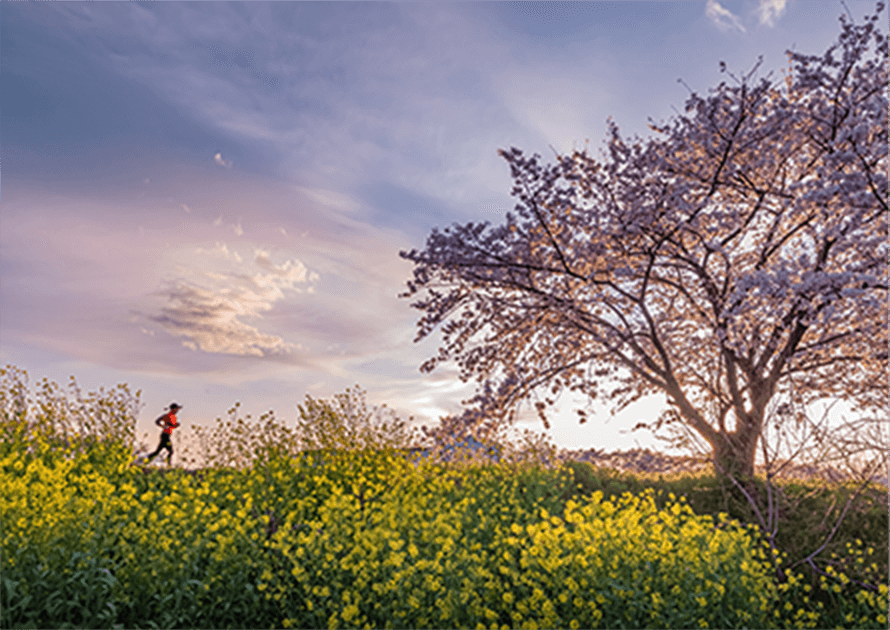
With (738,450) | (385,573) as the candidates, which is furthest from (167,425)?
(738,450)

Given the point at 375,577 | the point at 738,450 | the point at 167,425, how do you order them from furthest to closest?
the point at 167,425, the point at 738,450, the point at 375,577

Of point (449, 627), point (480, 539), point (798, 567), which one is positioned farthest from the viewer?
point (798, 567)

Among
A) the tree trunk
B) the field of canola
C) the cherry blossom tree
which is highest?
the cherry blossom tree

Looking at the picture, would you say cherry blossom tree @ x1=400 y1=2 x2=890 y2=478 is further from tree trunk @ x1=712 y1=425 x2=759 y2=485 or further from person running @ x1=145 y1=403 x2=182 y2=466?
person running @ x1=145 y1=403 x2=182 y2=466

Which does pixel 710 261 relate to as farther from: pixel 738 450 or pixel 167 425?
pixel 167 425

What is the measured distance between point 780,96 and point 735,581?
762cm

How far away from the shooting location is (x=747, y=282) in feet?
26.0

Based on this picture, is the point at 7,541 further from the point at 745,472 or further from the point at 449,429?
the point at 745,472

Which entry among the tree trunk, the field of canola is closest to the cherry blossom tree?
the tree trunk

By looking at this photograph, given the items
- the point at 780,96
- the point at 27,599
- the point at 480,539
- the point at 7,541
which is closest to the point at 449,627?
the point at 480,539

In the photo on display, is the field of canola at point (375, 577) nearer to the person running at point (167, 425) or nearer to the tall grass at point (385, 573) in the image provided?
the tall grass at point (385, 573)

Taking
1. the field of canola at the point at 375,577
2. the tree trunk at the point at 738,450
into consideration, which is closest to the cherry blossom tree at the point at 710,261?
the tree trunk at the point at 738,450

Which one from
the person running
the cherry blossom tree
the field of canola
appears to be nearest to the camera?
the field of canola

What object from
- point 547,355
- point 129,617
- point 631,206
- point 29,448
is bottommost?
point 129,617
